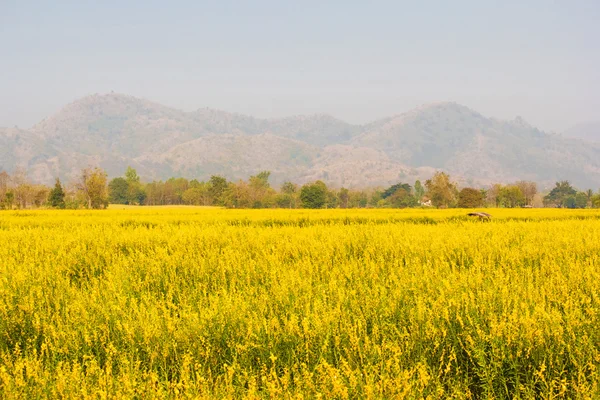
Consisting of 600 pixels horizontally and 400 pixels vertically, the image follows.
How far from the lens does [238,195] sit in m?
127

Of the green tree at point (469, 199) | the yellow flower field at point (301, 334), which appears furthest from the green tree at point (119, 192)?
the yellow flower field at point (301, 334)

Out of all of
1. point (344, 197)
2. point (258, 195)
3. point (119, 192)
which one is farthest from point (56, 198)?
point (344, 197)

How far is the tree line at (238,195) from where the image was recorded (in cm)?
9825

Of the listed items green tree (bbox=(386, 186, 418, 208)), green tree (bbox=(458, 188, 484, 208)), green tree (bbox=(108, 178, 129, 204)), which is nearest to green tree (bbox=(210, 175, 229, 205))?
green tree (bbox=(108, 178, 129, 204))

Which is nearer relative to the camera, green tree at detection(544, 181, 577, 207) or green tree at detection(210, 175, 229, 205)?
green tree at detection(210, 175, 229, 205)

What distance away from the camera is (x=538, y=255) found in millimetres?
8344

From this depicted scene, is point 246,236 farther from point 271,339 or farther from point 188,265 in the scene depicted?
point 271,339

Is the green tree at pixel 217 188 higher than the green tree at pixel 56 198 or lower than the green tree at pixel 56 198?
higher

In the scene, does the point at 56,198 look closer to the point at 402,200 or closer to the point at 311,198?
the point at 311,198

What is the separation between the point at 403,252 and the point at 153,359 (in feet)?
19.8

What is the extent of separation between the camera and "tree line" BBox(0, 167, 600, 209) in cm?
9825

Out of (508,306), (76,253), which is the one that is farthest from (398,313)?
(76,253)

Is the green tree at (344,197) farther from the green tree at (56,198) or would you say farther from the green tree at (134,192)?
the green tree at (56,198)

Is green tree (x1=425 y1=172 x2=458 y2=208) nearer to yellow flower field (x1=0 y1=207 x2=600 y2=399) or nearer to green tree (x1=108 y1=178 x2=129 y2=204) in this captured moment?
yellow flower field (x1=0 y1=207 x2=600 y2=399)
